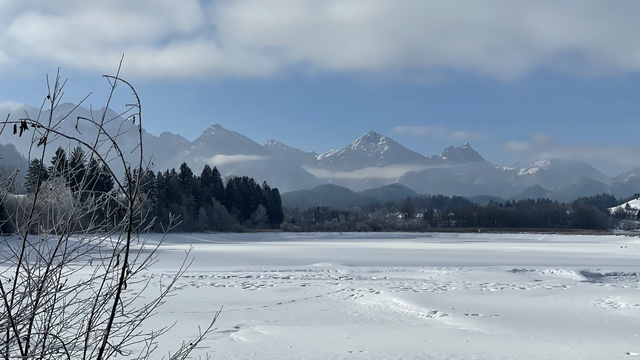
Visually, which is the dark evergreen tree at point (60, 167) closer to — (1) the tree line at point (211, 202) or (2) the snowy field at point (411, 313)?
(2) the snowy field at point (411, 313)

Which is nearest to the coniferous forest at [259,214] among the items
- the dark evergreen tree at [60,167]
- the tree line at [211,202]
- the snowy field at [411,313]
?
the tree line at [211,202]

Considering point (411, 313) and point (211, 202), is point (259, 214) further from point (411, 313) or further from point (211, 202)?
point (411, 313)

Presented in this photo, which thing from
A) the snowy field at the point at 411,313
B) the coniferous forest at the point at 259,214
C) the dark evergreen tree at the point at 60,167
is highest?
the coniferous forest at the point at 259,214

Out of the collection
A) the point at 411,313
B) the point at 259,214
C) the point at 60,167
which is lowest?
the point at 411,313

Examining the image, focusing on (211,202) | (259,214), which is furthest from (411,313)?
(259,214)

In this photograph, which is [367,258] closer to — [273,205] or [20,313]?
[20,313]

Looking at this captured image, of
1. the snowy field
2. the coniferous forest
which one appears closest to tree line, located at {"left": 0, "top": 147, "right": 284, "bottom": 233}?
the coniferous forest

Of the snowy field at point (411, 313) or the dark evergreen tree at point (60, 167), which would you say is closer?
the dark evergreen tree at point (60, 167)

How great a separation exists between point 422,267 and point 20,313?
77.9ft

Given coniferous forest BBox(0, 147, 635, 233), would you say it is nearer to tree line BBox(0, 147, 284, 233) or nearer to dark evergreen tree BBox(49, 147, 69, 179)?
tree line BBox(0, 147, 284, 233)

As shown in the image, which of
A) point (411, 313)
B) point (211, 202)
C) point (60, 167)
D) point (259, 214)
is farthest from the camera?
point (259, 214)

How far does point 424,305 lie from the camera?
14.3 m

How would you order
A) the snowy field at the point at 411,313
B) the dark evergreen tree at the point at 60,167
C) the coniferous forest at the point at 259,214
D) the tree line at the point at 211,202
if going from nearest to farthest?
the dark evergreen tree at the point at 60,167, the snowy field at the point at 411,313, the tree line at the point at 211,202, the coniferous forest at the point at 259,214

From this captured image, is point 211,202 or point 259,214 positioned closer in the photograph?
point 211,202
